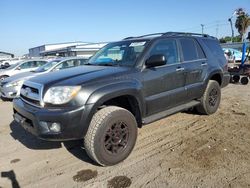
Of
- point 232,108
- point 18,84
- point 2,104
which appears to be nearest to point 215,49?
point 232,108

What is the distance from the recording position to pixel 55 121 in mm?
3510

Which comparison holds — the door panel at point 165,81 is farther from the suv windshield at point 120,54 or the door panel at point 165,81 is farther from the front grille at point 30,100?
the front grille at point 30,100

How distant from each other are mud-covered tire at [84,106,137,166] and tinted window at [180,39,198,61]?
2.08 meters

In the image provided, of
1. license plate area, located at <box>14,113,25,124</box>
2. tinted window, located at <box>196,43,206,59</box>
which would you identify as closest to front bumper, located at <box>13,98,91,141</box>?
license plate area, located at <box>14,113,25,124</box>

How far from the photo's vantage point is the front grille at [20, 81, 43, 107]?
3.83 m

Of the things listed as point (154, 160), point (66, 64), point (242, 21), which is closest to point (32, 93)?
point (154, 160)

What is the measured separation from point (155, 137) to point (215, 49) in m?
2.98

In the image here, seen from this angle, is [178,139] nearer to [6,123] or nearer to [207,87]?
[207,87]

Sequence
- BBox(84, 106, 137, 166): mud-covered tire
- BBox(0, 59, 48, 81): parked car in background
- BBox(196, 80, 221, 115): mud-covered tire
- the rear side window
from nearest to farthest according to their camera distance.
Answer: BBox(84, 106, 137, 166): mud-covered tire
BBox(196, 80, 221, 115): mud-covered tire
the rear side window
BBox(0, 59, 48, 81): parked car in background

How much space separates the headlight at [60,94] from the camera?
359 centimetres

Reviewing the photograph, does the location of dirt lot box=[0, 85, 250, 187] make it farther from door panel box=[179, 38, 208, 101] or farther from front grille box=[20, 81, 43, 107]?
front grille box=[20, 81, 43, 107]

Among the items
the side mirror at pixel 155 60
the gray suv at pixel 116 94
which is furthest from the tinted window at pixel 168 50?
the side mirror at pixel 155 60

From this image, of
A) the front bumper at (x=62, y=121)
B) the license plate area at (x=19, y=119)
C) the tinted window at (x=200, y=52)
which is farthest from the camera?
the tinted window at (x=200, y=52)

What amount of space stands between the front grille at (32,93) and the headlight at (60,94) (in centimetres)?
19
